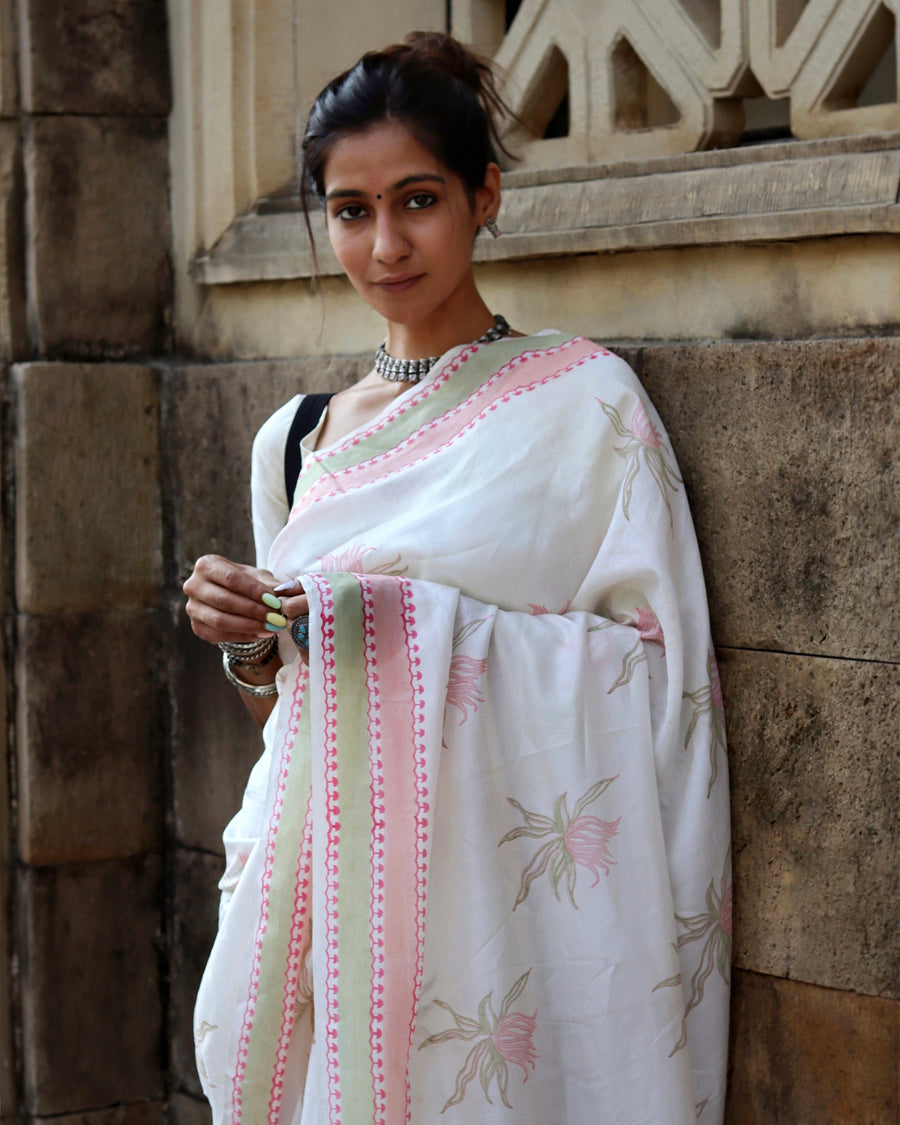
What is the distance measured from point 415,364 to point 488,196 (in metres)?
0.24

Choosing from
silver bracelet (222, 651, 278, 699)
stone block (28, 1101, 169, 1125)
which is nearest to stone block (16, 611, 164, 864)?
stone block (28, 1101, 169, 1125)

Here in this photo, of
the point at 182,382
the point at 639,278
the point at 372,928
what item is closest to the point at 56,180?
the point at 182,382

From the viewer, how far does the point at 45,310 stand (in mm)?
2723

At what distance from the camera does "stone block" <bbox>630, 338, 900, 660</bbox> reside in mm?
1811

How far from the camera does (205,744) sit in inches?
110

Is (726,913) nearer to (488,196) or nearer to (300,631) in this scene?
(300,631)

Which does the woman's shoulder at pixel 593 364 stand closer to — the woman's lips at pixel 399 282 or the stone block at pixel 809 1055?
the woman's lips at pixel 399 282

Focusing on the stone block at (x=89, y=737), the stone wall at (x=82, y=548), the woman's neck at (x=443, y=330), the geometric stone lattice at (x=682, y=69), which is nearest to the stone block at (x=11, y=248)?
the stone wall at (x=82, y=548)

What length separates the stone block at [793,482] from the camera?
5.94 feet

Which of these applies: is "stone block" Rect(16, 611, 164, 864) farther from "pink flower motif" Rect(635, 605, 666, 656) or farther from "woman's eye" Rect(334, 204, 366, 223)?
"pink flower motif" Rect(635, 605, 666, 656)

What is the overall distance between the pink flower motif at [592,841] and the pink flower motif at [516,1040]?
0.20 m

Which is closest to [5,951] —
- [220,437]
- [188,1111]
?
[188,1111]

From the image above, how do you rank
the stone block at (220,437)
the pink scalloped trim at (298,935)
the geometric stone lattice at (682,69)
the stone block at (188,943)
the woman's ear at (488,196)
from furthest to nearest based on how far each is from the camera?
the stone block at (188,943)
the stone block at (220,437)
the geometric stone lattice at (682,69)
the woman's ear at (488,196)
the pink scalloped trim at (298,935)

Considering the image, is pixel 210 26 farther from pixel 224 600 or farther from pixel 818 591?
pixel 818 591
